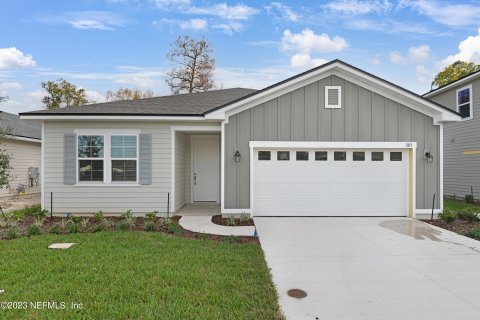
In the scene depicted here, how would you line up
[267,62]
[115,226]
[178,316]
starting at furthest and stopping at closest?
[267,62], [115,226], [178,316]

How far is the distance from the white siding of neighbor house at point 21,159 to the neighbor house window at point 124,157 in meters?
8.29

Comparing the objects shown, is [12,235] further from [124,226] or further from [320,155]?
[320,155]

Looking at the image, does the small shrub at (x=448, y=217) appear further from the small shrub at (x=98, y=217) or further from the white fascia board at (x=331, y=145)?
the small shrub at (x=98, y=217)

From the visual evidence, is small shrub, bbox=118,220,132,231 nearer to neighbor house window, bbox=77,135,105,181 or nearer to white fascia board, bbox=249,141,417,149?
neighbor house window, bbox=77,135,105,181

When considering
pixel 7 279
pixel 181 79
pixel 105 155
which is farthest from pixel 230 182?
pixel 181 79

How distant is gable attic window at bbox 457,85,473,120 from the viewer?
12.5 m

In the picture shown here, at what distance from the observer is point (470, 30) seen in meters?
14.4

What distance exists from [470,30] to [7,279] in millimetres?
19264

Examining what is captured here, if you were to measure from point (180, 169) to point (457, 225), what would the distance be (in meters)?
8.08

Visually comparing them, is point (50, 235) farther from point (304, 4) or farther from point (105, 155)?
point (304, 4)

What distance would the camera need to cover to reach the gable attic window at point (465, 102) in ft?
40.9

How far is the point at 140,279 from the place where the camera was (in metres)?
4.09

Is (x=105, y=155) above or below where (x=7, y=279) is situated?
above

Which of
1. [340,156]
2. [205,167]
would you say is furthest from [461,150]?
[205,167]
